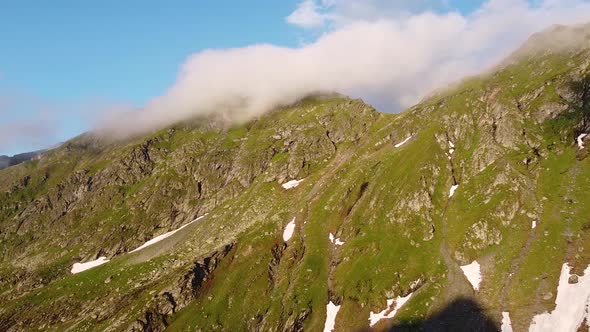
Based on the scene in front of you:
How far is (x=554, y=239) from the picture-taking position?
113 meters

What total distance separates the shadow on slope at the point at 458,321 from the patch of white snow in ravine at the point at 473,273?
23.9ft

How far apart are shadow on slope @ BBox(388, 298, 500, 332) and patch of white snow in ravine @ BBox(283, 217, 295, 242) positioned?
66.7 meters

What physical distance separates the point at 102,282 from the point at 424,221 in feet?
456

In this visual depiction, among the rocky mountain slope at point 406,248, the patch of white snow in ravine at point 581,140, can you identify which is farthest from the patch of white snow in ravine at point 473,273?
the patch of white snow in ravine at point 581,140

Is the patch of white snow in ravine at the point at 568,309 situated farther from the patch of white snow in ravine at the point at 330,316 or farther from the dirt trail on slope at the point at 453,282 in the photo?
the patch of white snow in ravine at the point at 330,316

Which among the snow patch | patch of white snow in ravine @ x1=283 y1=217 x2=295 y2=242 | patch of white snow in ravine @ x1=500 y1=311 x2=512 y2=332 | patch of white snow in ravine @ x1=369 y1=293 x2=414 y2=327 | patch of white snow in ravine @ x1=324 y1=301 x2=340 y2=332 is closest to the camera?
patch of white snow in ravine @ x1=500 y1=311 x2=512 y2=332

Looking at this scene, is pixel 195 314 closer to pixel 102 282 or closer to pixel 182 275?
pixel 182 275

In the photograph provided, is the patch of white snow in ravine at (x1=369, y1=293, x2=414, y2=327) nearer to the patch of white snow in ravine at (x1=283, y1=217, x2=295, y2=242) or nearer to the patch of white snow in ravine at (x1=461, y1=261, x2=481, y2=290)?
the patch of white snow in ravine at (x1=461, y1=261, x2=481, y2=290)

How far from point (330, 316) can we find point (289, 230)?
5239cm

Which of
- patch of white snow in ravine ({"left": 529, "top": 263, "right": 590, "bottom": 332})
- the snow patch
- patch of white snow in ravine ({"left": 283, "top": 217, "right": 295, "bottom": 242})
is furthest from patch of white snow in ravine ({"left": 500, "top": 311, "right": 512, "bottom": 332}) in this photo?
patch of white snow in ravine ({"left": 283, "top": 217, "right": 295, "bottom": 242})

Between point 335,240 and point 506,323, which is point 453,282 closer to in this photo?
point 506,323

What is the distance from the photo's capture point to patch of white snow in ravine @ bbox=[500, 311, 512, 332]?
94250 millimetres

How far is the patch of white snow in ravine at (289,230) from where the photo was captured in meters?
168

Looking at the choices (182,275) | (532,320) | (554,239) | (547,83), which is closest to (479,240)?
(554,239)
